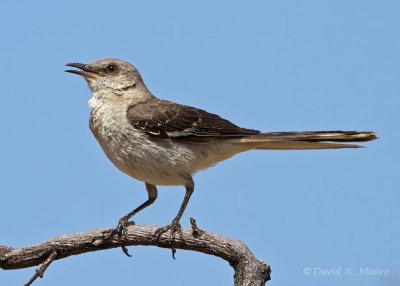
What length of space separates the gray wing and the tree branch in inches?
57.2

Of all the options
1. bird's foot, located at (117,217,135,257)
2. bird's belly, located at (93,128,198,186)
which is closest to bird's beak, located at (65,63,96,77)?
bird's belly, located at (93,128,198,186)

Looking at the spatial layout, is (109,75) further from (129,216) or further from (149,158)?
(129,216)

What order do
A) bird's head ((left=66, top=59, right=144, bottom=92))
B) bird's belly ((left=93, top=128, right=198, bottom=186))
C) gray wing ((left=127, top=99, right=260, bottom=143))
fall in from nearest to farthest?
1. bird's belly ((left=93, top=128, right=198, bottom=186))
2. gray wing ((left=127, top=99, right=260, bottom=143))
3. bird's head ((left=66, top=59, right=144, bottom=92))

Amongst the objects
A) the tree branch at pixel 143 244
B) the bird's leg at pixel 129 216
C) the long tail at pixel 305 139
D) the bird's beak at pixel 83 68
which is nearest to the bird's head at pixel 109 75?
the bird's beak at pixel 83 68

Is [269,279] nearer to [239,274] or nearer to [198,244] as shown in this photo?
[239,274]

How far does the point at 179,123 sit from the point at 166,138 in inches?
13.9

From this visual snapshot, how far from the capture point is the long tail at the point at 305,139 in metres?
8.24

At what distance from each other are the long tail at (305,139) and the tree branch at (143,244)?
5.75ft

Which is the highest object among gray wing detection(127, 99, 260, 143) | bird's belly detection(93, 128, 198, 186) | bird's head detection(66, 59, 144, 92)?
bird's head detection(66, 59, 144, 92)

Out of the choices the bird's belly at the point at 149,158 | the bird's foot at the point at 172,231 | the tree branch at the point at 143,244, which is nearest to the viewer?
the tree branch at the point at 143,244

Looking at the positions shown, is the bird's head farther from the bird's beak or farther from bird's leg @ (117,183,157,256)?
bird's leg @ (117,183,157,256)

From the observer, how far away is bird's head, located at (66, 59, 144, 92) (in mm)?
9758

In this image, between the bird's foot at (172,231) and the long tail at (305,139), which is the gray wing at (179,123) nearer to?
the long tail at (305,139)

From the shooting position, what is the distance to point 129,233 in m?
7.96
